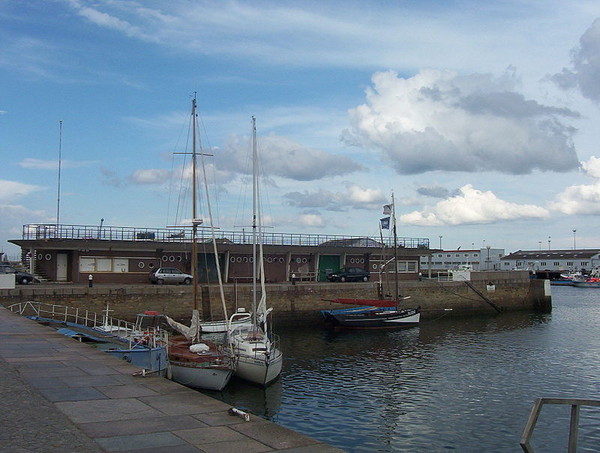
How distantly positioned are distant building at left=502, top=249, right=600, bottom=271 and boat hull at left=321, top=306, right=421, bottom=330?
12775 cm

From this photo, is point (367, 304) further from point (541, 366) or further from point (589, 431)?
point (589, 431)

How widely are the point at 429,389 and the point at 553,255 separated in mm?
173050

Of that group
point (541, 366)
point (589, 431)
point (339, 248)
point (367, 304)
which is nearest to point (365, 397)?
point (589, 431)

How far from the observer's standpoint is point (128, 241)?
167 feet

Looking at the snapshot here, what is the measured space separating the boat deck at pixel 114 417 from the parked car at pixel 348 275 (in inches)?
1695

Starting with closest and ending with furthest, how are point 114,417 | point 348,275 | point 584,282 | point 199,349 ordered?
point 114,417
point 199,349
point 348,275
point 584,282

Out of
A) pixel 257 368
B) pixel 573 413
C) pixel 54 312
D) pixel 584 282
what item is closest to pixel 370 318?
pixel 257 368

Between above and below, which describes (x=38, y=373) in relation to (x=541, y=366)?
above

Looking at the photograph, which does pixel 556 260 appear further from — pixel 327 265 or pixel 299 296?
pixel 299 296

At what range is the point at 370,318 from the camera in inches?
1850

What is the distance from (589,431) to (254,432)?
1409 centimetres

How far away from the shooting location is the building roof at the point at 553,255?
175375mm

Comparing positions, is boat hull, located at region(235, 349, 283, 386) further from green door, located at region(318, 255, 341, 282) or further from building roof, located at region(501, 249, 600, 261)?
building roof, located at region(501, 249, 600, 261)

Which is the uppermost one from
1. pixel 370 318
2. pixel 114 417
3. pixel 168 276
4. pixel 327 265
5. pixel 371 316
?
pixel 327 265
